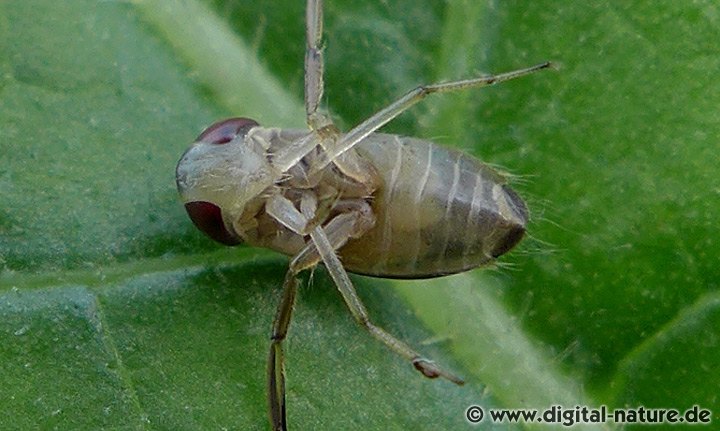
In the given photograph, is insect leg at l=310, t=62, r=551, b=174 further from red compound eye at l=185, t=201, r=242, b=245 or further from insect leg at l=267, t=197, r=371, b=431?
red compound eye at l=185, t=201, r=242, b=245

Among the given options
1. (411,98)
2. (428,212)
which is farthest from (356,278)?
(411,98)

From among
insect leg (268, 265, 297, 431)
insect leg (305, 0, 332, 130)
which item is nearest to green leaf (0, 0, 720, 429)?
insect leg (268, 265, 297, 431)

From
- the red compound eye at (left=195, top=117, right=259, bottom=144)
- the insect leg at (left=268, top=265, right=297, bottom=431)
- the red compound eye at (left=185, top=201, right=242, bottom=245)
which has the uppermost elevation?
the red compound eye at (left=195, top=117, right=259, bottom=144)

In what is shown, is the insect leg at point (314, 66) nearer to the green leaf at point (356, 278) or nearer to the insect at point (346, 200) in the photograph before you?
the insect at point (346, 200)

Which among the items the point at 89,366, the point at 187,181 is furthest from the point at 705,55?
the point at 89,366

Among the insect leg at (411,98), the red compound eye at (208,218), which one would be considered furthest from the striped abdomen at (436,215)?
the red compound eye at (208,218)

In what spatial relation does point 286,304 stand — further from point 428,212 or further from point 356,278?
point 428,212
